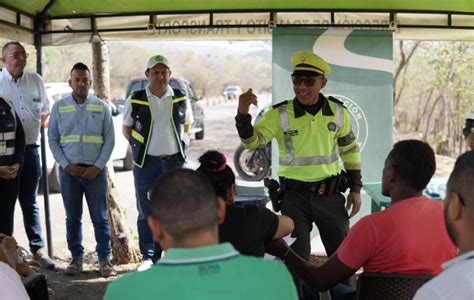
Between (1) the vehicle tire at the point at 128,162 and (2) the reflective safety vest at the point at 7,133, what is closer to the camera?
(2) the reflective safety vest at the point at 7,133

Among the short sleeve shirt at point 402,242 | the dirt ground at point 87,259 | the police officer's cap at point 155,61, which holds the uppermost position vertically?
the police officer's cap at point 155,61

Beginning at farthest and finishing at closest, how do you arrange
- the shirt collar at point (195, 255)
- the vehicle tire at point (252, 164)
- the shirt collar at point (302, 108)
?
1. the vehicle tire at point (252, 164)
2. the shirt collar at point (302, 108)
3. the shirt collar at point (195, 255)

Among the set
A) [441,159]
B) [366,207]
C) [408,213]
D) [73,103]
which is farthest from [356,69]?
[441,159]

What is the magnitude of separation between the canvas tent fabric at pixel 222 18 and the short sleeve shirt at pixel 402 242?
11.2ft

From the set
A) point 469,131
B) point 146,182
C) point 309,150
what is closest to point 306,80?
point 309,150

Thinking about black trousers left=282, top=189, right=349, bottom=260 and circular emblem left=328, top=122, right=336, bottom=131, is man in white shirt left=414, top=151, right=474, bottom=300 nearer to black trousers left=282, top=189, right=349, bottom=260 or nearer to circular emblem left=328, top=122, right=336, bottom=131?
black trousers left=282, top=189, right=349, bottom=260

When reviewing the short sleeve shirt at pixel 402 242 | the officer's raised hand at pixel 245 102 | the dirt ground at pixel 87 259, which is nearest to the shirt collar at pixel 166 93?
the dirt ground at pixel 87 259

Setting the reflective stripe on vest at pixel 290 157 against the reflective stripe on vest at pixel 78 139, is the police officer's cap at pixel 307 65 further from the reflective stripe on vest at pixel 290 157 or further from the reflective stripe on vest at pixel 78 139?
the reflective stripe on vest at pixel 78 139

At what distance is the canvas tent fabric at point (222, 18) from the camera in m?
5.74

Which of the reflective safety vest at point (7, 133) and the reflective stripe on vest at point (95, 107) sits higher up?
the reflective stripe on vest at point (95, 107)

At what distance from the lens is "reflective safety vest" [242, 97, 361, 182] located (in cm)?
434

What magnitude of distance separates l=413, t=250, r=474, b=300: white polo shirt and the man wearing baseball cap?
4099 millimetres

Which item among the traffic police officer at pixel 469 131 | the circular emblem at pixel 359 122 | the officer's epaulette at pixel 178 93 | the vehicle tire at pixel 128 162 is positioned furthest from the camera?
the vehicle tire at pixel 128 162

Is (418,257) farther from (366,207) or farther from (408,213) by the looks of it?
(366,207)
